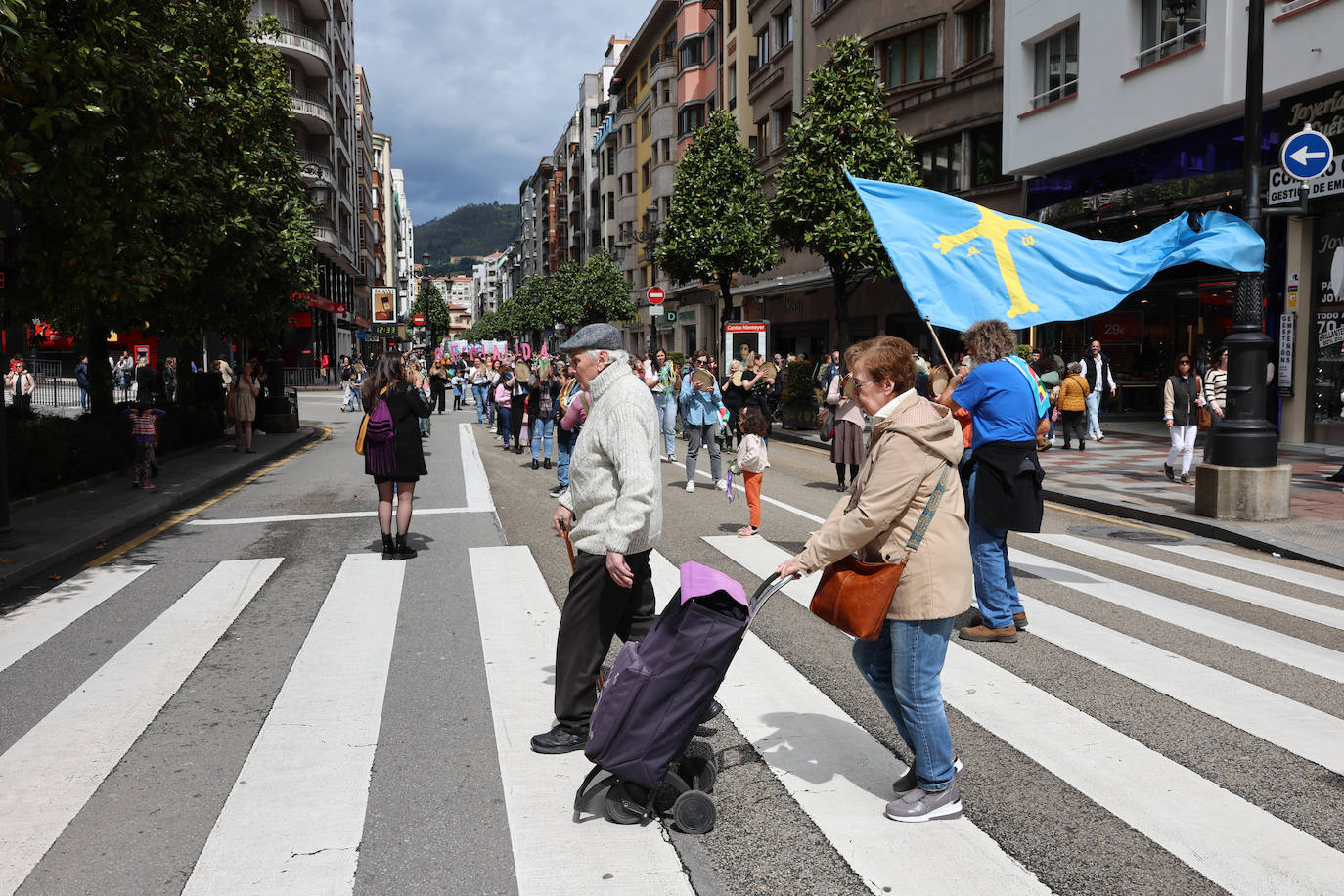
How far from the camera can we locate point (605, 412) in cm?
431

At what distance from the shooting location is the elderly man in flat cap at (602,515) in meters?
4.22

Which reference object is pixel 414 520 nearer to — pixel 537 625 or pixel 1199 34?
pixel 537 625

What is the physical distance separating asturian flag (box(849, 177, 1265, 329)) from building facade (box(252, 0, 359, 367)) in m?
29.7

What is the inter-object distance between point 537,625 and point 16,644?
10.0 ft

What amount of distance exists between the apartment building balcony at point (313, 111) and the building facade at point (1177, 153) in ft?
111

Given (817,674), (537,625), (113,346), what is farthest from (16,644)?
(113,346)

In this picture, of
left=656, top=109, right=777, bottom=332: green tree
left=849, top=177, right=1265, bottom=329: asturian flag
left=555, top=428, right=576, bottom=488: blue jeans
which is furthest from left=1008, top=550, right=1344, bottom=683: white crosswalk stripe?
left=656, top=109, right=777, bottom=332: green tree

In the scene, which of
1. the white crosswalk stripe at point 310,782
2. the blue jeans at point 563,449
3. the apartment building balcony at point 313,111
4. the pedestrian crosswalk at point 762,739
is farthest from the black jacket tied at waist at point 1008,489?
the apartment building balcony at point 313,111

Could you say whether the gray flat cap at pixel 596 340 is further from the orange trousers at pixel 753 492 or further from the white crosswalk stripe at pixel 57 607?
the orange trousers at pixel 753 492

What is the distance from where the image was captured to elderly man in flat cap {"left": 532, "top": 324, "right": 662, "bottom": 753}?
4219mm

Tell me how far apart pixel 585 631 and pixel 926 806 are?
1484 millimetres

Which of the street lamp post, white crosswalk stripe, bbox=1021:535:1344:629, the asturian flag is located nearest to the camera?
white crosswalk stripe, bbox=1021:535:1344:629

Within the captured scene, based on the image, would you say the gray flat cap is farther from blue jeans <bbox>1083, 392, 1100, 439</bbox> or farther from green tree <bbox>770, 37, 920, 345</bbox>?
green tree <bbox>770, 37, 920, 345</bbox>

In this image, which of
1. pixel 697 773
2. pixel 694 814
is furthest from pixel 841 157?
pixel 694 814
